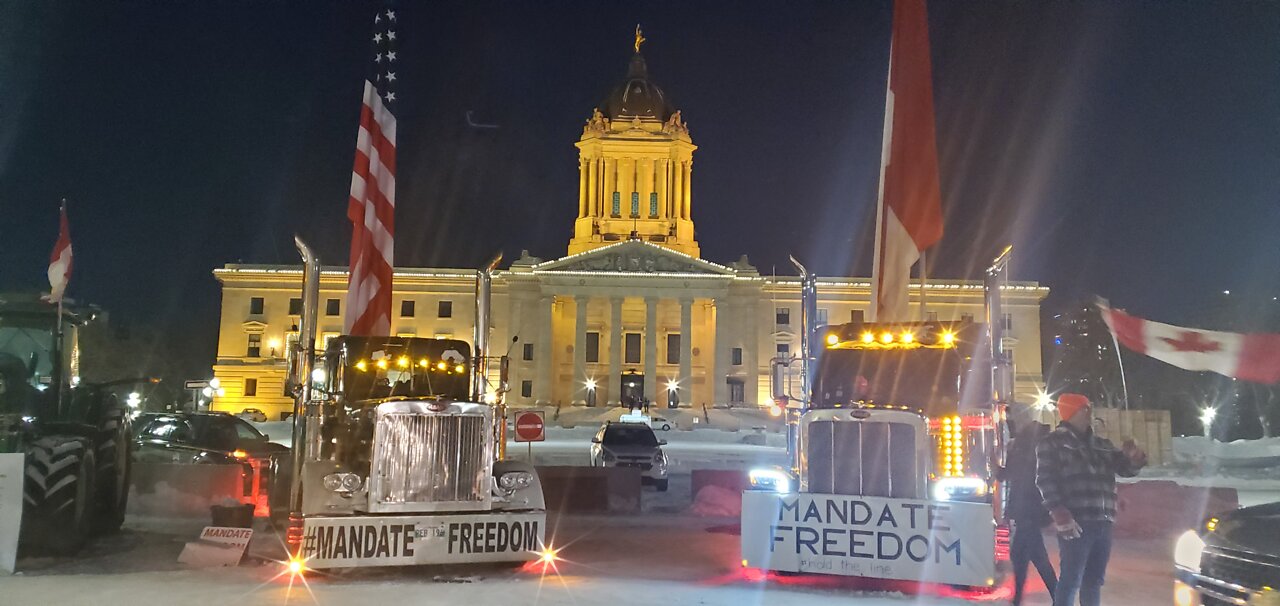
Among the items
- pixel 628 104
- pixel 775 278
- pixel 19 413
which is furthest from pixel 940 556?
pixel 628 104

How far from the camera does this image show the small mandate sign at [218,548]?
9.76 metres

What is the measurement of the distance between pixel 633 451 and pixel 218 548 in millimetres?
12710

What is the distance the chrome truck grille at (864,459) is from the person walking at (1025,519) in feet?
2.90

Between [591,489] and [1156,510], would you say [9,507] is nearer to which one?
[591,489]

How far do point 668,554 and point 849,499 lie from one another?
10.2ft


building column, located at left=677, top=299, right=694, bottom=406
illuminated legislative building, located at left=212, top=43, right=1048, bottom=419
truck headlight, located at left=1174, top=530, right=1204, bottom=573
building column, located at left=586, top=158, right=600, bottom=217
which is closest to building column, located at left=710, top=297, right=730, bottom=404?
illuminated legislative building, located at left=212, top=43, right=1048, bottom=419

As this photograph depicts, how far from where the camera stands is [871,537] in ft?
28.5

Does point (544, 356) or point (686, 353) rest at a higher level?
point (686, 353)

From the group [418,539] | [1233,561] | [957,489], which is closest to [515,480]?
[418,539]

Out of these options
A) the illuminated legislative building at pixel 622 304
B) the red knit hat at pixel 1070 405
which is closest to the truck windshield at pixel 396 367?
the red knit hat at pixel 1070 405

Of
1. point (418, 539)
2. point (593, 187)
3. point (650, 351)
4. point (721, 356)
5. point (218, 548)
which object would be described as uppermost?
point (593, 187)

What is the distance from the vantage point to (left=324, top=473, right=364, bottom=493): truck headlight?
8916 mm

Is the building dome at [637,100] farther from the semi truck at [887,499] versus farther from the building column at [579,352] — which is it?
the semi truck at [887,499]

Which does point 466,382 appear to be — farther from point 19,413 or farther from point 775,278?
point 775,278
